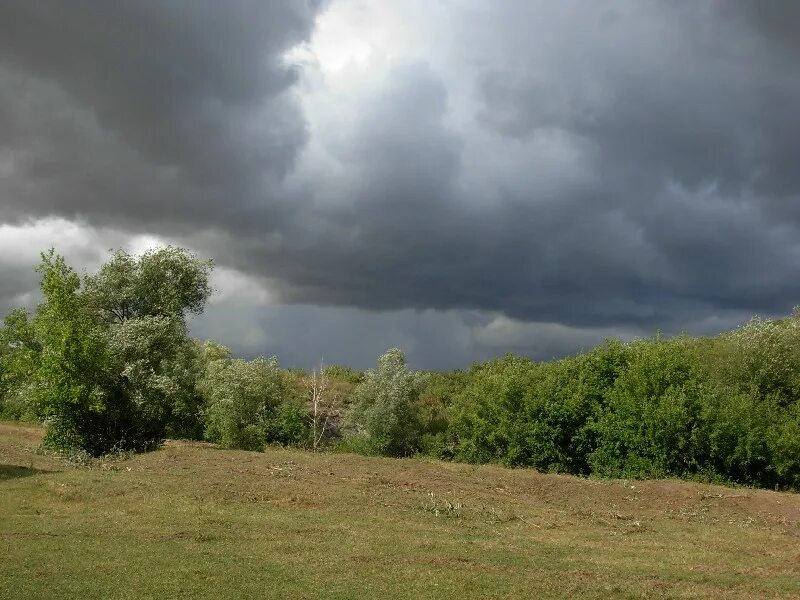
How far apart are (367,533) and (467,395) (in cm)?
3329

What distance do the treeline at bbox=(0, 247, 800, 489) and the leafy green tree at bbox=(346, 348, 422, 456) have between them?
21 centimetres

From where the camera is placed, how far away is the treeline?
41.2 m

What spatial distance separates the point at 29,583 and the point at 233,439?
3415cm

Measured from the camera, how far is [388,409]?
2352 inches

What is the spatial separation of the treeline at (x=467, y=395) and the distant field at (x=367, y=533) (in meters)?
5.96

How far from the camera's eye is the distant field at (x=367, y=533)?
16266 millimetres

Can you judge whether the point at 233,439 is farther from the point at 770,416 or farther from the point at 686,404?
the point at 770,416

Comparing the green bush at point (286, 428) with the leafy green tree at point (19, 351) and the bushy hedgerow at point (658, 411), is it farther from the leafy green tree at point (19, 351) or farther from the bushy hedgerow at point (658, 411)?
the leafy green tree at point (19, 351)

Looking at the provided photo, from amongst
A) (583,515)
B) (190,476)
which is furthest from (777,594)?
(190,476)

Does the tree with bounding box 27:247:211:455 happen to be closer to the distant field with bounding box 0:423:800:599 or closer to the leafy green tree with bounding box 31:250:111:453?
the leafy green tree with bounding box 31:250:111:453

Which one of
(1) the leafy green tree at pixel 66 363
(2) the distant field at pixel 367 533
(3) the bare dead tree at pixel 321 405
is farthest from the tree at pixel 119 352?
(3) the bare dead tree at pixel 321 405

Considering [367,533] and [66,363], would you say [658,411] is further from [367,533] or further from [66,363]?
[66,363]

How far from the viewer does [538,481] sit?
1438 inches

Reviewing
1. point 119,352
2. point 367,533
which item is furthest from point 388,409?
point 367,533
